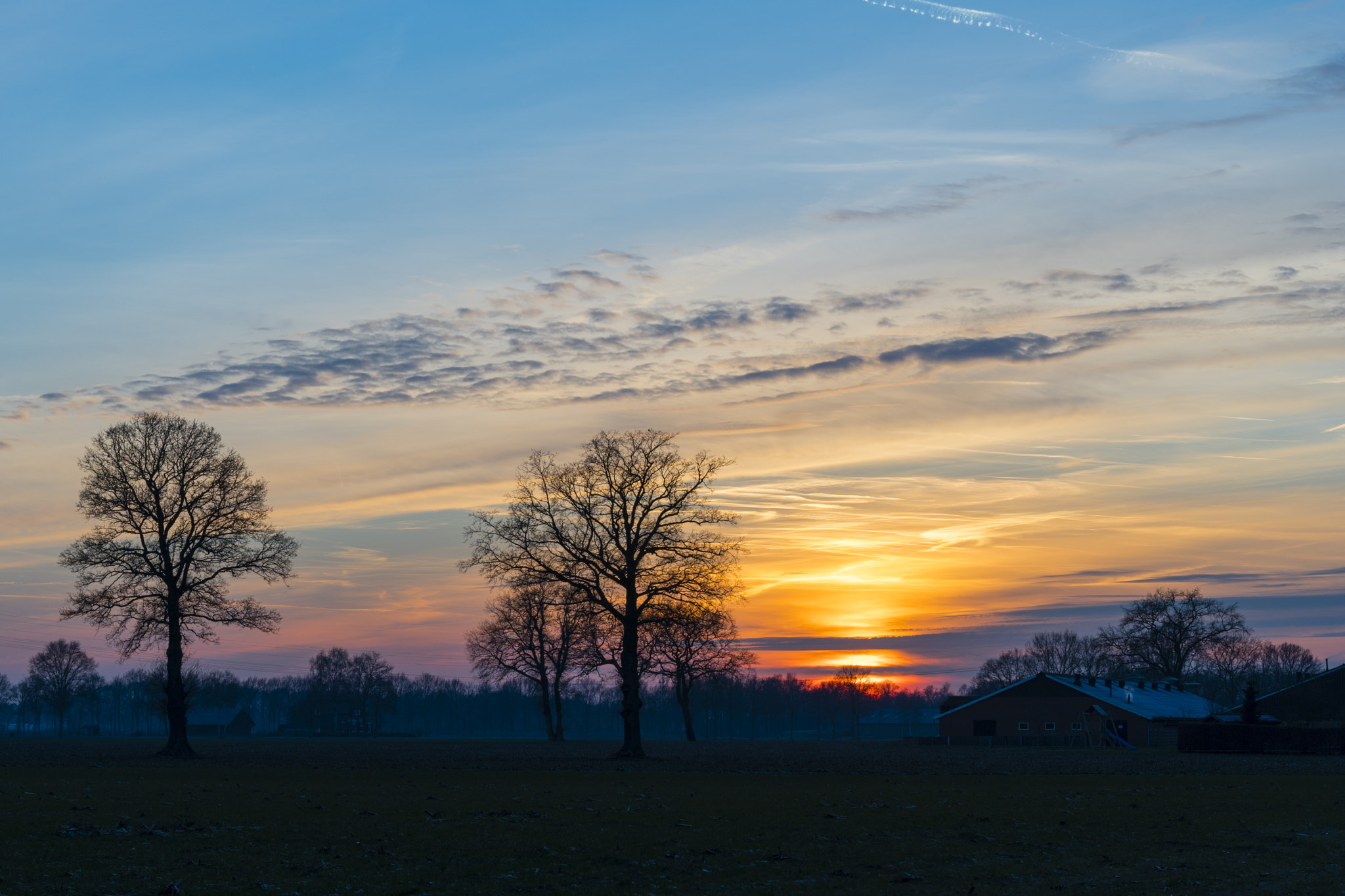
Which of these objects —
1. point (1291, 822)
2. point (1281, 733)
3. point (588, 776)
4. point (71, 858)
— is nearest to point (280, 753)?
point (588, 776)

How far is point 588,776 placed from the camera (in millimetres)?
38281

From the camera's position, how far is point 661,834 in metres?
20.2

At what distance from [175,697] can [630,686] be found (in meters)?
23.5

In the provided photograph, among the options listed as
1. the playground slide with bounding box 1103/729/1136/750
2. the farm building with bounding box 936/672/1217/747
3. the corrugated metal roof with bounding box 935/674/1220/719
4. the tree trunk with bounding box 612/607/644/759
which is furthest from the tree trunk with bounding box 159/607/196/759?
the corrugated metal roof with bounding box 935/674/1220/719

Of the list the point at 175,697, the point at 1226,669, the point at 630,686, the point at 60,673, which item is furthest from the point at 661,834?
the point at 60,673

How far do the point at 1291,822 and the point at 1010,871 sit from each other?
10.5 meters

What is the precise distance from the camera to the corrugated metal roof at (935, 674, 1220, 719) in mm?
98750

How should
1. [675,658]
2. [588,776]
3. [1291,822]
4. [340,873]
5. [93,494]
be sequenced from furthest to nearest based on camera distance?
[675,658], [93,494], [588,776], [1291,822], [340,873]

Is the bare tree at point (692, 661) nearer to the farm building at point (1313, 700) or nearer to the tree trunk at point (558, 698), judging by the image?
the tree trunk at point (558, 698)

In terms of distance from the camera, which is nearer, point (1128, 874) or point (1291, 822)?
point (1128, 874)

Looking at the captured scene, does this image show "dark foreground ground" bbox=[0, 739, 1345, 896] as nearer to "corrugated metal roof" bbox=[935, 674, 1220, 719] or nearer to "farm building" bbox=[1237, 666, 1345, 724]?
"farm building" bbox=[1237, 666, 1345, 724]

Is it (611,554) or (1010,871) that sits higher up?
(611,554)

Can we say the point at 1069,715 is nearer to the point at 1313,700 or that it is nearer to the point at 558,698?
the point at 1313,700

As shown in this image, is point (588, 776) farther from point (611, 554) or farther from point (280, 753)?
point (280, 753)
